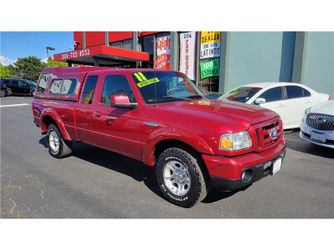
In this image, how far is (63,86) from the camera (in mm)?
5516

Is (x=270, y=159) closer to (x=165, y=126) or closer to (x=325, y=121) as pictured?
(x=165, y=126)

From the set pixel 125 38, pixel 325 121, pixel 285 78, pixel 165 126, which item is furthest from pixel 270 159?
pixel 125 38

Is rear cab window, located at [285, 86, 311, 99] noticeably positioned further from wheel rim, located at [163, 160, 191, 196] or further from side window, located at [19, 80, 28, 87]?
side window, located at [19, 80, 28, 87]

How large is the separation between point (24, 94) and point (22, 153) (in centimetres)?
2065

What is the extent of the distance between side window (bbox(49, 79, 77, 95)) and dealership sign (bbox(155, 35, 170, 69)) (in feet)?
35.8

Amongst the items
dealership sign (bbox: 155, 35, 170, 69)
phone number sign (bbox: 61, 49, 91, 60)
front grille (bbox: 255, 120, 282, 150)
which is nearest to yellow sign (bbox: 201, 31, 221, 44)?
dealership sign (bbox: 155, 35, 170, 69)

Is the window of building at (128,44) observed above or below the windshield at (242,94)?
above

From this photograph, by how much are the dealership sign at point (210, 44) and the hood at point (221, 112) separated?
33.1 ft

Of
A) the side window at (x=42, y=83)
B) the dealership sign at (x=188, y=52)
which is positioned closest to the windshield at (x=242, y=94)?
the side window at (x=42, y=83)

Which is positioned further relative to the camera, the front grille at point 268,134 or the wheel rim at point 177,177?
the wheel rim at point 177,177

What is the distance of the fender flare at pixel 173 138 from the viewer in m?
3.09

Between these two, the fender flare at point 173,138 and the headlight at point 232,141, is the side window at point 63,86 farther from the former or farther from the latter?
the headlight at point 232,141

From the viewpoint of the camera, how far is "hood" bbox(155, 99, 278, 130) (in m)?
3.16

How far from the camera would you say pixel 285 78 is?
11.7m
